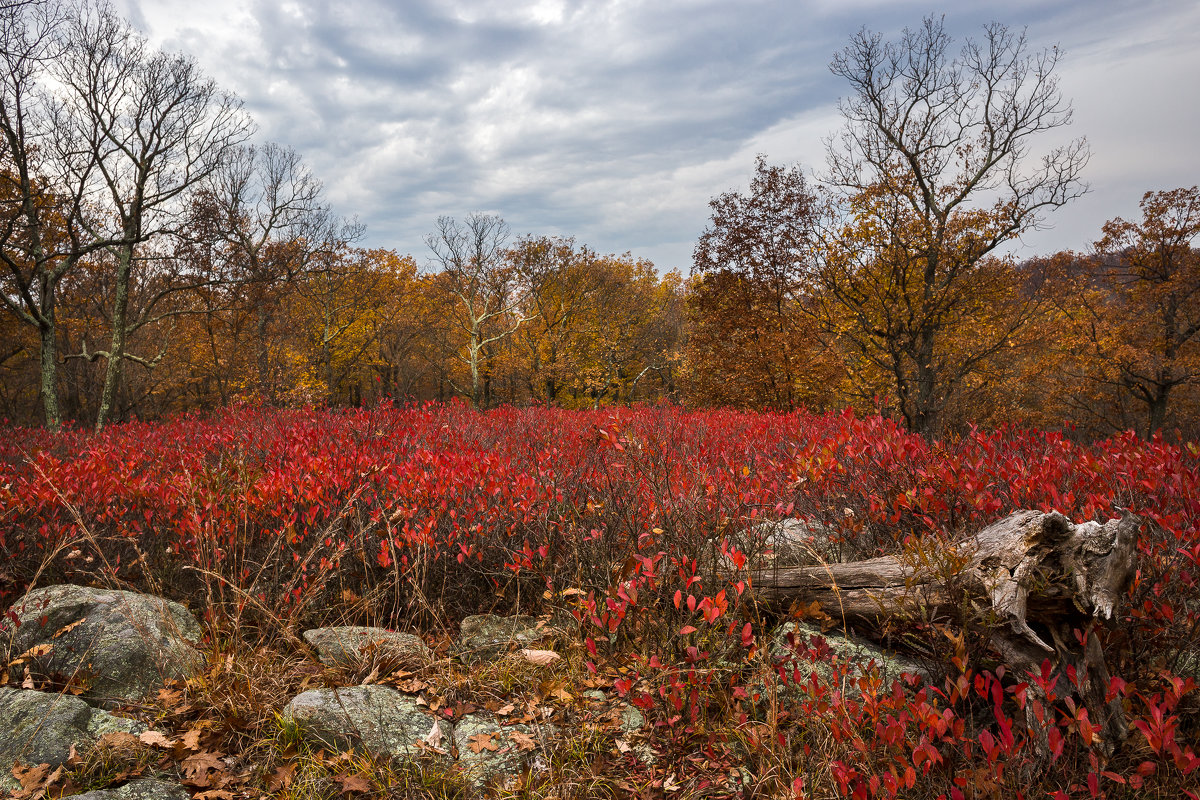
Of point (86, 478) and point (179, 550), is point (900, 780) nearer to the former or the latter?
point (179, 550)

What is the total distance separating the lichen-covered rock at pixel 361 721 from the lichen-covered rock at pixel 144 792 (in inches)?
18.5

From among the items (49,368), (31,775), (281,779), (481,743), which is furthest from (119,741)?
(49,368)

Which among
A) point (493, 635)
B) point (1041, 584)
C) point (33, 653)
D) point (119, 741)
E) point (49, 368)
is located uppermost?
point (49, 368)

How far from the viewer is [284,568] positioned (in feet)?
14.8

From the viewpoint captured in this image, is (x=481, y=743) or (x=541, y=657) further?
(x=541, y=657)

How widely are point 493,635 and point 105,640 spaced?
2305 mm

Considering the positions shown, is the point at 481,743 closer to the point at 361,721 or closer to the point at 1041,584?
the point at 361,721

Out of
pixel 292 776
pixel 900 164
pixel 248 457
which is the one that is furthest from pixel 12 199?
pixel 900 164

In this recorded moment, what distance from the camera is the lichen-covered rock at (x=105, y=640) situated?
3348mm

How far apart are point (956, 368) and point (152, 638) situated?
64.9ft

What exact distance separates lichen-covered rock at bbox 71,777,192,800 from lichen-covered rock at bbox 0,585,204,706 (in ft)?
2.46

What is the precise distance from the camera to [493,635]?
3.82 metres

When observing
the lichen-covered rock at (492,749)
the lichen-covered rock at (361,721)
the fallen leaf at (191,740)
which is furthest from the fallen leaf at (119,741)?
the lichen-covered rock at (492,749)

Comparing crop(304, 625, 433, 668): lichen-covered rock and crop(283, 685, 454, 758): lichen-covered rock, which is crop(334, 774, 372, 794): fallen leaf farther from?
crop(304, 625, 433, 668): lichen-covered rock
